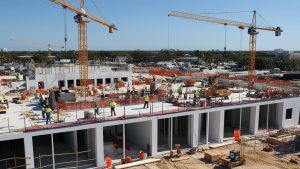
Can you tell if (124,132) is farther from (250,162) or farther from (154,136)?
(250,162)

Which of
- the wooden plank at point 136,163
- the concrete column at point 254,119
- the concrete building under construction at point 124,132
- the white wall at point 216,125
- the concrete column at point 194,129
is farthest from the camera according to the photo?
the concrete column at point 254,119

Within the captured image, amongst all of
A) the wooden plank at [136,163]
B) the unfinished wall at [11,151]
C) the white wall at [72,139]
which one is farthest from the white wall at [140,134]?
the unfinished wall at [11,151]

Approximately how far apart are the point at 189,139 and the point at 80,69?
26995mm

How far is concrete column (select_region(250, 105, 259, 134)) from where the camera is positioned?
2930 cm

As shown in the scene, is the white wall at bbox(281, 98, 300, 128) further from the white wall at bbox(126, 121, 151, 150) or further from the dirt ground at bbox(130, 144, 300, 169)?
the white wall at bbox(126, 121, 151, 150)

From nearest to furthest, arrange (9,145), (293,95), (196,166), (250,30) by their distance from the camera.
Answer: (196,166) < (9,145) < (293,95) < (250,30)

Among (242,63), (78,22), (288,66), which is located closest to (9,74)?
(78,22)

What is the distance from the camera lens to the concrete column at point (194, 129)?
25.0 meters

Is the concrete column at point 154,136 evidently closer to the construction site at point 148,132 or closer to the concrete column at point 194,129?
the construction site at point 148,132

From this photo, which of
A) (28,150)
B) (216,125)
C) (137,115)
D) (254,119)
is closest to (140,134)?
(137,115)

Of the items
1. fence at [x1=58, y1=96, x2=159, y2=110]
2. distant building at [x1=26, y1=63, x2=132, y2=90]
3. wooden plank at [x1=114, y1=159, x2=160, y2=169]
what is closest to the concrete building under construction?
fence at [x1=58, y1=96, x2=159, y2=110]

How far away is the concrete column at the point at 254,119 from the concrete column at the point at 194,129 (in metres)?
7.64

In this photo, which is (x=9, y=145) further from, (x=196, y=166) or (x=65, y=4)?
(x=65, y=4)

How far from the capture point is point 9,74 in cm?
8306
